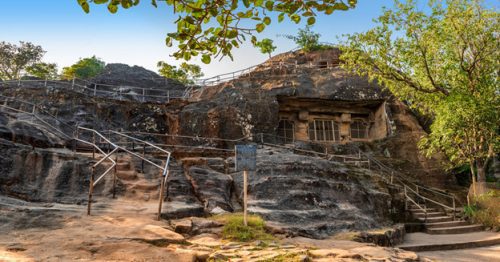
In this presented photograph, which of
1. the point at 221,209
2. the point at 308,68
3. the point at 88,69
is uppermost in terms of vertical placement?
the point at 88,69

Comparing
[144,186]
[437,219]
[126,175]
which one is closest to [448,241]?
[437,219]

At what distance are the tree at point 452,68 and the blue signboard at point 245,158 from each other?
9.52 m

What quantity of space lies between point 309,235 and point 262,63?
23008 millimetres

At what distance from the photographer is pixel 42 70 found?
3491cm

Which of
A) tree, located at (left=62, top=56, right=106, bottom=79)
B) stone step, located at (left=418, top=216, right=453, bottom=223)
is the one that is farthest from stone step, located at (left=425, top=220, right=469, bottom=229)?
tree, located at (left=62, top=56, right=106, bottom=79)

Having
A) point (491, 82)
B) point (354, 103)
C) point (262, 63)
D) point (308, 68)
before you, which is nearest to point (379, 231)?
Answer: point (491, 82)

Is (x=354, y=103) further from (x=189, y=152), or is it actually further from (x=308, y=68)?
(x=189, y=152)

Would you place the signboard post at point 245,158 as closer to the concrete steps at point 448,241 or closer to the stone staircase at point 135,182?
the stone staircase at point 135,182

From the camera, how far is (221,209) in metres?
9.09

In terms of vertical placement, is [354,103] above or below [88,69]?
below

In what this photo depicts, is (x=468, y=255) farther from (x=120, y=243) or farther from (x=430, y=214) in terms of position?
(x=120, y=243)

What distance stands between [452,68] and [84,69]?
1246 inches

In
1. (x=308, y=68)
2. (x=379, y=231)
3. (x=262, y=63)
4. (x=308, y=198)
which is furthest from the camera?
(x=262, y=63)

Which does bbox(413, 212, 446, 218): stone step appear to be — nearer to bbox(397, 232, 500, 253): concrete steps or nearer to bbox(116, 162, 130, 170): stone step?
bbox(397, 232, 500, 253): concrete steps
